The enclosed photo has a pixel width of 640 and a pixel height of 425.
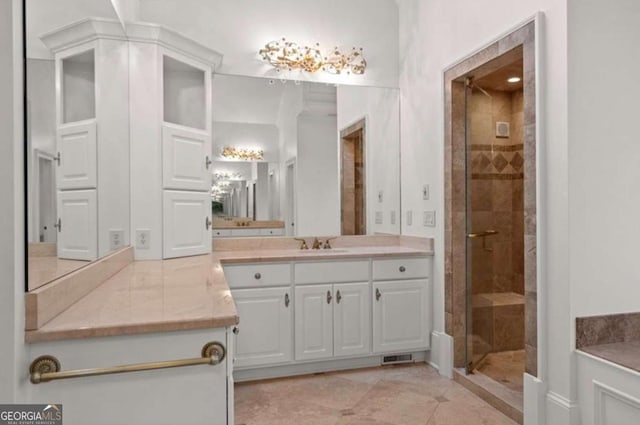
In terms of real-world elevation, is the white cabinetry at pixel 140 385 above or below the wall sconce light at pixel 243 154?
below

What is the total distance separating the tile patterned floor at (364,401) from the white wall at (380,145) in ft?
3.97

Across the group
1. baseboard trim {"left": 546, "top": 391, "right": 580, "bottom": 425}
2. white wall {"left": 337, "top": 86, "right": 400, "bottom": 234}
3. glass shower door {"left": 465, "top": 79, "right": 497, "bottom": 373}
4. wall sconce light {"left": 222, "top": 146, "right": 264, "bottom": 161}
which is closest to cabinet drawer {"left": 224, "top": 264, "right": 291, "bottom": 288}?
wall sconce light {"left": 222, "top": 146, "right": 264, "bottom": 161}

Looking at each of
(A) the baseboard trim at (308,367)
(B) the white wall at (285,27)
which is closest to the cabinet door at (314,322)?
(A) the baseboard trim at (308,367)

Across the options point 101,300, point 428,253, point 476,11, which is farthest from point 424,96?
point 101,300

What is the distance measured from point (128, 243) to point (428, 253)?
2044 millimetres

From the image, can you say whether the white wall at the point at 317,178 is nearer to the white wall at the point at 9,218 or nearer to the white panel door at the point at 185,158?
the white panel door at the point at 185,158

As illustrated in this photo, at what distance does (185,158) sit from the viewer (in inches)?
114

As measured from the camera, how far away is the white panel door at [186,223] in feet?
9.14

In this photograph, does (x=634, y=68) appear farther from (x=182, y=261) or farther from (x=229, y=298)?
(x=182, y=261)

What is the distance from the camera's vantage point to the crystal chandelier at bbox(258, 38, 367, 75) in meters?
3.25

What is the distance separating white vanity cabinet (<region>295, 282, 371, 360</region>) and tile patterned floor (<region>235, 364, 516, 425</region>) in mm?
186

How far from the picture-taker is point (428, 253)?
3078 millimetres

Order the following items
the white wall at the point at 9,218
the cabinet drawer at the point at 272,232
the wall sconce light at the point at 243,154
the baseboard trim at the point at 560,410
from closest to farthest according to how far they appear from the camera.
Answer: the white wall at the point at 9,218 < the baseboard trim at the point at 560,410 < the wall sconce light at the point at 243,154 < the cabinet drawer at the point at 272,232

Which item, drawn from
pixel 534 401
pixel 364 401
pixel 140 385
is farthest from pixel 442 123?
pixel 140 385
